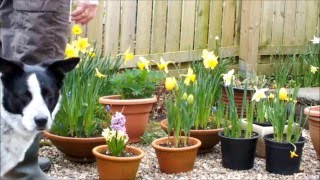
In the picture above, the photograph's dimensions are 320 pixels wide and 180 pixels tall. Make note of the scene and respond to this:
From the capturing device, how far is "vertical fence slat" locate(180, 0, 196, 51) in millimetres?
6336

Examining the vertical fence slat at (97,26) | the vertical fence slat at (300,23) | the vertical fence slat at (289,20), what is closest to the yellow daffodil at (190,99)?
the vertical fence slat at (97,26)

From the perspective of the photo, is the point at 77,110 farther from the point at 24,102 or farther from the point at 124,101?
the point at 24,102

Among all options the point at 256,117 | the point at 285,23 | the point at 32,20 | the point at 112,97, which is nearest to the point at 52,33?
the point at 32,20

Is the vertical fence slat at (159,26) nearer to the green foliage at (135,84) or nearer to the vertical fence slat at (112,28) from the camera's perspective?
the vertical fence slat at (112,28)

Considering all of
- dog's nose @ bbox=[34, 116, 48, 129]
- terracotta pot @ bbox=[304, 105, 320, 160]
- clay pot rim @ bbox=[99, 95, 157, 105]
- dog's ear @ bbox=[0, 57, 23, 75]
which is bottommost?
terracotta pot @ bbox=[304, 105, 320, 160]

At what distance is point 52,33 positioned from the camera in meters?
3.30

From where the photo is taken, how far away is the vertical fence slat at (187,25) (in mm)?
6336

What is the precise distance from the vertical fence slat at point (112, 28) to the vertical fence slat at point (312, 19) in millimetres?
2374

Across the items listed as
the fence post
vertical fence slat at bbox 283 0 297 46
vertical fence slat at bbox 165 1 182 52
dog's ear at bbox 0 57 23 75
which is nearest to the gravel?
dog's ear at bbox 0 57 23 75

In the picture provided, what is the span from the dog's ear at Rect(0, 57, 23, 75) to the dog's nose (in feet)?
0.84

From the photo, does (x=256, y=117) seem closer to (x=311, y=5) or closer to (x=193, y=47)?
(x=193, y=47)

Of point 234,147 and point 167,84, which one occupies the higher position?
point 167,84

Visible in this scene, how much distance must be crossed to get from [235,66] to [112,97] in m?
2.42

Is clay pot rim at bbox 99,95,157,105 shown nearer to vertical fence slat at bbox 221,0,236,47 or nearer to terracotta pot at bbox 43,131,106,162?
terracotta pot at bbox 43,131,106,162
